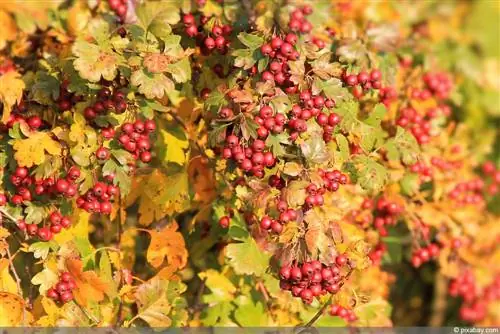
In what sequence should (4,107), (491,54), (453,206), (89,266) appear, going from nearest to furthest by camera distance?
(4,107)
(89,266)
(453,206)
(491,54)

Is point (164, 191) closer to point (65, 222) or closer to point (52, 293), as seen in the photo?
point (65, 222)

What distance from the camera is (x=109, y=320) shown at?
2611 mm

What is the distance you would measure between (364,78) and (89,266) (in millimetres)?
1138

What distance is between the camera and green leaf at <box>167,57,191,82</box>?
2.39m

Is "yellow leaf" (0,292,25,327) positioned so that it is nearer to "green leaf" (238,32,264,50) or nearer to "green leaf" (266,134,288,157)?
"green leaf" (266,134,288,157)

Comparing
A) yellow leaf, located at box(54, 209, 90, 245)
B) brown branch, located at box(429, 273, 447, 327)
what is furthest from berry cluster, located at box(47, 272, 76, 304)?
brown branch, located at box(429, 273, 447, 327)

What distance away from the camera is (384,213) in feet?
10.6

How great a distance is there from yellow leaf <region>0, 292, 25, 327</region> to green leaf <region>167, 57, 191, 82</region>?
2.85ft

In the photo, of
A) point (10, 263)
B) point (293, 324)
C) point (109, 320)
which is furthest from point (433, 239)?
point (10, 263)

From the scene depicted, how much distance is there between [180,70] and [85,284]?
0.74 metres

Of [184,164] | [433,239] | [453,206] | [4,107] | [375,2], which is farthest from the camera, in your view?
[375,2]

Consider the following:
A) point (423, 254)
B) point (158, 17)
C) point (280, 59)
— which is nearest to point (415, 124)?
point (423, 254)

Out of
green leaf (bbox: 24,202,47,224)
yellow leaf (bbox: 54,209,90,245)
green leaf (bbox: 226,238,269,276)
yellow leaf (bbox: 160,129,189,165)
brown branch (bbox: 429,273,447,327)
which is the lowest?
brown branch (bbox: 429,273,447,327)

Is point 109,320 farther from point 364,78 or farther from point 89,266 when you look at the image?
Answer: point 364,78
